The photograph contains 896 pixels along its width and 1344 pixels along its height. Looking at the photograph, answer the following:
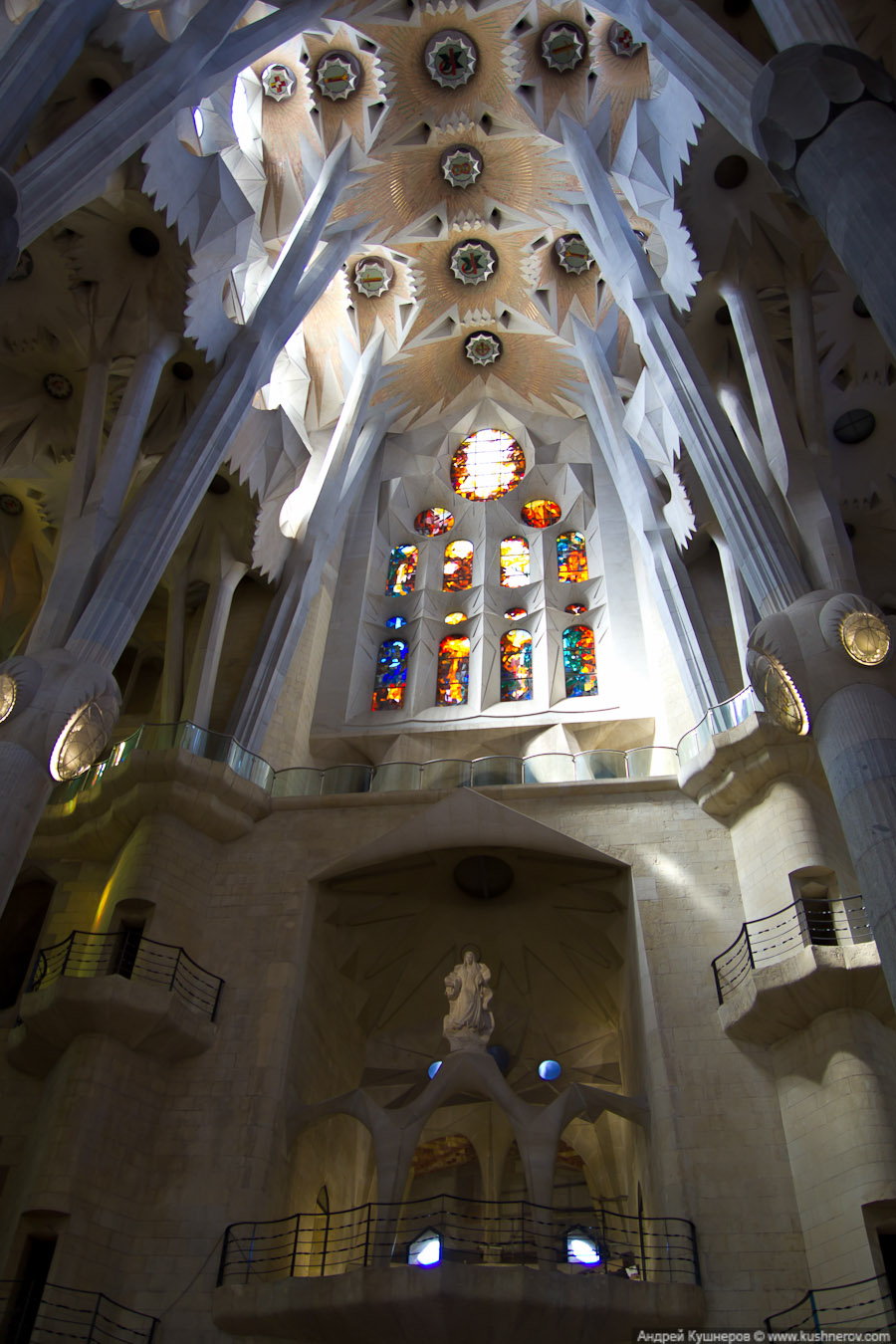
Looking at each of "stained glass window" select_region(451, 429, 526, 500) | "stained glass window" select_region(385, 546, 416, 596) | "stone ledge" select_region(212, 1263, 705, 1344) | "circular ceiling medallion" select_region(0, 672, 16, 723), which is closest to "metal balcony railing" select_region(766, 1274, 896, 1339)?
"stone ledge" select_region(212, 1263, 705, 1344)

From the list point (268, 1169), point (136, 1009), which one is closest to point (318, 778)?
point (136, 1009)

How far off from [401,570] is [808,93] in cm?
1643

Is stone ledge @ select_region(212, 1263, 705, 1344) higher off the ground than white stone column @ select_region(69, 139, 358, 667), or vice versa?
white stone column @ select_region(69, 139, 358, 667)

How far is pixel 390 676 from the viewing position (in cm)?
2095

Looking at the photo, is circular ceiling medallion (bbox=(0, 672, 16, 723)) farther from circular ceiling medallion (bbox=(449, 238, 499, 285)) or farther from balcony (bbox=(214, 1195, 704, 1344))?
circular ceiling medallion (bbox=(449, 238, 499, 285))

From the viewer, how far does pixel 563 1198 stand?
1691 cm

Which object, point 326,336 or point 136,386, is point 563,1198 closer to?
point 136,386

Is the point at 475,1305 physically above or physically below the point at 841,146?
below

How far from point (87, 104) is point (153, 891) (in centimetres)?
982

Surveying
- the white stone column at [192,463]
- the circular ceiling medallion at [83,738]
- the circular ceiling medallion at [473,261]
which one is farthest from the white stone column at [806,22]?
the circular ceiling medallion at [473,261]

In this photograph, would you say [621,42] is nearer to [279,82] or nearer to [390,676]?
[279,82]

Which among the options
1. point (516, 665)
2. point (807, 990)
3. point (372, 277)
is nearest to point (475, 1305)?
point (807, 990)

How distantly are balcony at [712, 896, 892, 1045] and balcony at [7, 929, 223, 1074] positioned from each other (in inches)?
249

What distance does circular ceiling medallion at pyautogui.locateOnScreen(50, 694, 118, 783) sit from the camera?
37.0 ft
